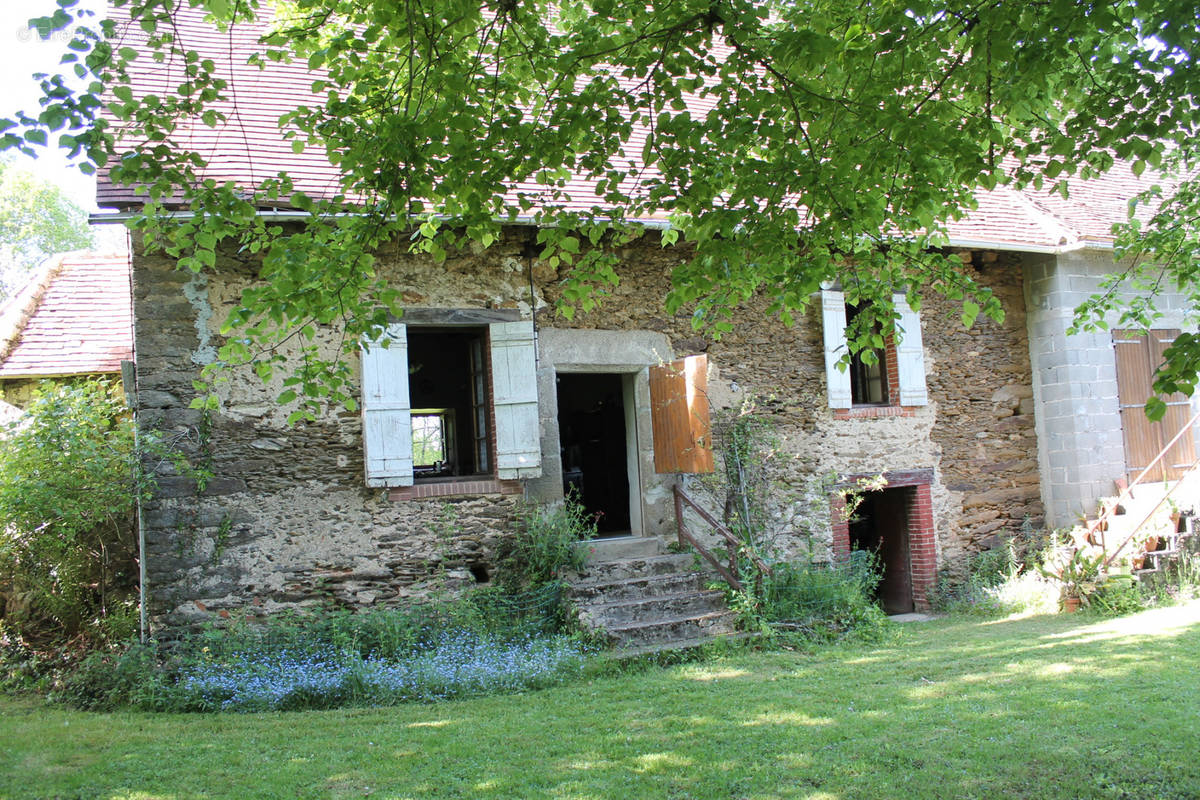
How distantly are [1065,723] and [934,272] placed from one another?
2.75 metres

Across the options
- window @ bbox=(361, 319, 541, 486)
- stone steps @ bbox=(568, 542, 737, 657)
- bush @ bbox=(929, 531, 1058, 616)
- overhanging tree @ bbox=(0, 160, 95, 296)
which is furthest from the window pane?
overhanging tree @ bbox=(0, 160, 95, 296)

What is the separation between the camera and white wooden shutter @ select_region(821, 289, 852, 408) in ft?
30.7

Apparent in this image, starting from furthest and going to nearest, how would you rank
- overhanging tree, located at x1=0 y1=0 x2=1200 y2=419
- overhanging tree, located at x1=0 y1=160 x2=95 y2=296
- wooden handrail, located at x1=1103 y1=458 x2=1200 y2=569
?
overhanging tree, located at x1=0 y1=160 x2=95 y2=296, wooden handrail, located at x1=1103 y1=458 x2=1200 y2=569, overhanging tree, located at x1=0 y1=0 x2=1200 y2=419

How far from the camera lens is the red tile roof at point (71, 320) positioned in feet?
28.9

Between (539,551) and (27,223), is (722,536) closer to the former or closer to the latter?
(539,551)

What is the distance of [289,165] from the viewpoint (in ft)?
25.5

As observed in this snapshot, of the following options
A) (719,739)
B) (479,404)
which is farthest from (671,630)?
(479,404)

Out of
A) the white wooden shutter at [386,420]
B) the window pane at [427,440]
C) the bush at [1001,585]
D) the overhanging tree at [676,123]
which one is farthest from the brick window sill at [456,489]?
the window pane at [427,440]

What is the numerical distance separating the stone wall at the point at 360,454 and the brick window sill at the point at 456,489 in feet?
0.21

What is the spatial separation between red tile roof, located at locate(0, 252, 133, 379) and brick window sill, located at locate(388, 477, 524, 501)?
11.0 ft

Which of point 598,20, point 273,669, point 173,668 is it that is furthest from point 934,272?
point 173,668

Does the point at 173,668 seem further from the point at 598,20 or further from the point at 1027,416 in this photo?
the point at 1027,416

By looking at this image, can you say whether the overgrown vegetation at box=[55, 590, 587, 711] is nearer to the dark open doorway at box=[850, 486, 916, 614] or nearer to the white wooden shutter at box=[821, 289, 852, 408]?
the white wooden shutter at box=[821, 289, 852, 408]

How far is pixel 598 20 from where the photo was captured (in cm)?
469
